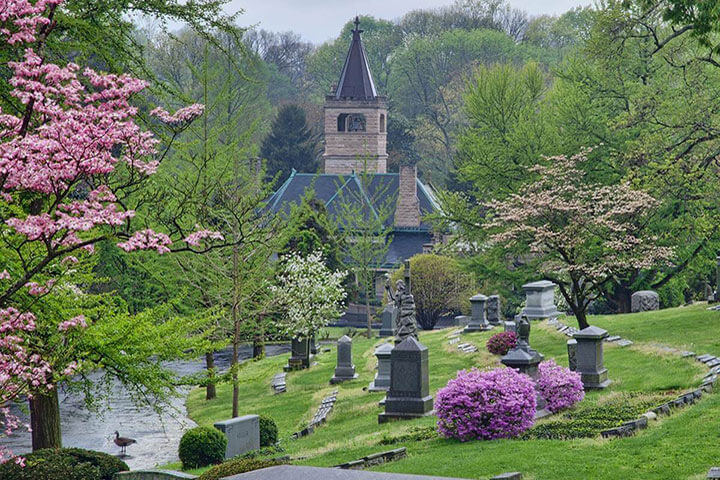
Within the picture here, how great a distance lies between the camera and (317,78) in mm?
116875

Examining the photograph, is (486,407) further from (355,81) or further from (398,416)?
(355,81)

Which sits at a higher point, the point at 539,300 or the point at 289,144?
A: the point at 289,144

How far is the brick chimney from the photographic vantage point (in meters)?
73.8

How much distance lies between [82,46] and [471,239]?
30813mm

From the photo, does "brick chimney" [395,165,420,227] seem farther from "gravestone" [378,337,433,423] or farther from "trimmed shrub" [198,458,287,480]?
"trimmed shrub" [198,458,287,480]

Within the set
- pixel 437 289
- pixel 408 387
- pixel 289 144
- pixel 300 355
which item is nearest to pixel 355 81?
pixel 289 144

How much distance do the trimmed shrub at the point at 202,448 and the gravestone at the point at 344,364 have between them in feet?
35.7

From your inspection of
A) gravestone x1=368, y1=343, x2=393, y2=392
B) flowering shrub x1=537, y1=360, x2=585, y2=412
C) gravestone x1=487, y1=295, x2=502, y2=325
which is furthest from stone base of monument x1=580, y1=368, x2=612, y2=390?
gravestone x1=487, y1=295, x2=502, y2=325

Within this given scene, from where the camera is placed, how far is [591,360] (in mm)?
23547

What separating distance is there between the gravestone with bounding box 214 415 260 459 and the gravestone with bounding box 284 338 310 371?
51.5 ft

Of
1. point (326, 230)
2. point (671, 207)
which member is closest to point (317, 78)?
point (326, 230)

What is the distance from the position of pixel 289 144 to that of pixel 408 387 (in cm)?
6573

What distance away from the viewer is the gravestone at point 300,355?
125 feet

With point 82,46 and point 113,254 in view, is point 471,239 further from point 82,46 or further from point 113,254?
point 82,46
